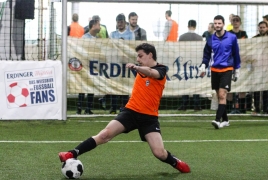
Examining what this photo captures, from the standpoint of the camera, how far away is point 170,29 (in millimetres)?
15062

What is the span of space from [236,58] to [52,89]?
145 inches

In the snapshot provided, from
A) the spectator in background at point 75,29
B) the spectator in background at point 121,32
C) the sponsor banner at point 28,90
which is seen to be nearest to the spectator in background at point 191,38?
the spectator in background at point 121,32

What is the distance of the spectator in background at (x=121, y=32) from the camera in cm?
1452

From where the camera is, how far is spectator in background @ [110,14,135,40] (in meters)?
14.5

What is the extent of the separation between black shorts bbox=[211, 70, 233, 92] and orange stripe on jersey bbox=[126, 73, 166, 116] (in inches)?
194

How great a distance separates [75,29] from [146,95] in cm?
849

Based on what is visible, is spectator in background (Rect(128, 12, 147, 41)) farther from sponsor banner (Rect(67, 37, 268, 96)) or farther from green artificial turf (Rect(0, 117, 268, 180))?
green artificial turf (Rect(0, 117, 268, 180))

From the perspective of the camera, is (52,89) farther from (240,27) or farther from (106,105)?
Result: (240,27)

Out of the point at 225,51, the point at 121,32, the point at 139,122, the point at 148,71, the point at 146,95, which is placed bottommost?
the point at 139,122

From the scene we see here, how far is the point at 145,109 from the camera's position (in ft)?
22.9

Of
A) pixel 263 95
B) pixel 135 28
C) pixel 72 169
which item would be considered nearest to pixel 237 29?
pixel 263 95

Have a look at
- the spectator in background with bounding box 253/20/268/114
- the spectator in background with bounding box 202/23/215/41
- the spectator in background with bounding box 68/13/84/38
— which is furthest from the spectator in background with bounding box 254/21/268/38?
the spectator in background with bounding box 68/13/84/38

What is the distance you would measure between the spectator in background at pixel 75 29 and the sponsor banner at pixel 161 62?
0.74m

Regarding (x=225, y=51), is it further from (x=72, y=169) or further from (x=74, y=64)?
(x=72, y=169)
